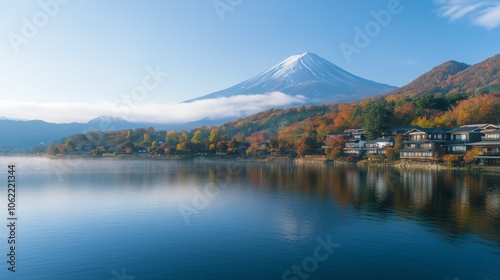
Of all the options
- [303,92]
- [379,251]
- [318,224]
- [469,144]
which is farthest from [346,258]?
[303,92]

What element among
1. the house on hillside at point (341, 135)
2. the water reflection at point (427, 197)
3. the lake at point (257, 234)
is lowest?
the lake at point (257, 234)

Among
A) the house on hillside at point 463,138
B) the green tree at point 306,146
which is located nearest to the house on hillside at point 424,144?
the house on hillside at point 463,138

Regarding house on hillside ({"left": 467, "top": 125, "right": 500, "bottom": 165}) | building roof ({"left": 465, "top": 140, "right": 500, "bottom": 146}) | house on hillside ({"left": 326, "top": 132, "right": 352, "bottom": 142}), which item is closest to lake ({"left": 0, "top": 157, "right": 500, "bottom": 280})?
house on hillside ({"left": 467, "top": 125, "right": 500, "bottom": 165})

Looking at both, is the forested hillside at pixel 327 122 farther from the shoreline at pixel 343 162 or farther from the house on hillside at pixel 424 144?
the house on hillside at pixel 424 144

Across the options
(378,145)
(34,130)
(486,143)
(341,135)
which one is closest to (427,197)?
(486,143)

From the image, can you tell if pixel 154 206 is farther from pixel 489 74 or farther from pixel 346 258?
pixel 489 74

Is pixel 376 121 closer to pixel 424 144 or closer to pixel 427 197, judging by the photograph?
pixel 424 144

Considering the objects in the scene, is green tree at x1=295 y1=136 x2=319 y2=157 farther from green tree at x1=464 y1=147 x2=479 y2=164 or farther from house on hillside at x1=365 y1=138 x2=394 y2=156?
green tree at x1=464 y1=147 x2=479 y2=164

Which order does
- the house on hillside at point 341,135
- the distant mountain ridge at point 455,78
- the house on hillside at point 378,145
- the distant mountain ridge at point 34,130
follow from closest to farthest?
1. the house on hillside at point 378,145
2. the house on hillside at point 341,135
3. the distant mountain ridge at point 455,78
4. the distant mountain ridge at point 34,130
